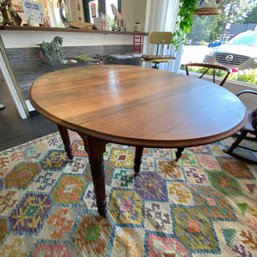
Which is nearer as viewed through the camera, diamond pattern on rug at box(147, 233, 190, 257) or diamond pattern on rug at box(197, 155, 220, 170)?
diamond pattern on rug at box(147, 233, 190, 257)

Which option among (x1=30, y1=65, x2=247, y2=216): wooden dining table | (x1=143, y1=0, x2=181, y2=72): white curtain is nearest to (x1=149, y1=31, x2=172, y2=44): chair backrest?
(x1=143, y1=0, x2=181, y2=72): white curtain

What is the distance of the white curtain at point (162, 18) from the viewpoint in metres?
2.39

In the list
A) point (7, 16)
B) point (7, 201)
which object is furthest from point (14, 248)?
point (7, 16)

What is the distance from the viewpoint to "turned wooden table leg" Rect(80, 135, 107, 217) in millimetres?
605

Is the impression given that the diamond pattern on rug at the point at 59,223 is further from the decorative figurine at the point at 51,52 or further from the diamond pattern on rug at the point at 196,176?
the decorative figurine at the point at 51,52

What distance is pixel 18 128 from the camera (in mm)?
1829

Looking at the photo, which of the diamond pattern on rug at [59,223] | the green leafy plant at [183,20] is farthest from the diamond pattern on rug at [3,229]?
the green leafy plant at [183,20]

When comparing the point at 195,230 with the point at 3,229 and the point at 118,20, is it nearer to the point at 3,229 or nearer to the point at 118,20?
the point at 3,229

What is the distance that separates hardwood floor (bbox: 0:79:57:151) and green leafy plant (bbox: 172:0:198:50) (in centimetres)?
227

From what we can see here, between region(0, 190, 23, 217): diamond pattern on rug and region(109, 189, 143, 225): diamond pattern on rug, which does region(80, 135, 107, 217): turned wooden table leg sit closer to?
region(109, 189, 143, 225): diamond pattern on rug

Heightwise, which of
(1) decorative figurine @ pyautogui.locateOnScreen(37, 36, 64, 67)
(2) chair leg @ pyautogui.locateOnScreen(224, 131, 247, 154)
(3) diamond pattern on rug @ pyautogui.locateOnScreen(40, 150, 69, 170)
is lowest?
(3) diamond pattern on rug @ pyautogui.locateOnScreen(40, 150, 69, 170)

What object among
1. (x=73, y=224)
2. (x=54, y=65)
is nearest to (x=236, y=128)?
(x=73, y=224)

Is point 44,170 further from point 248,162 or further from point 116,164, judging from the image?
point 248,162

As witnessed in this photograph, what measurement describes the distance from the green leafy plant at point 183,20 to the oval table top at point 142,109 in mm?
1757
